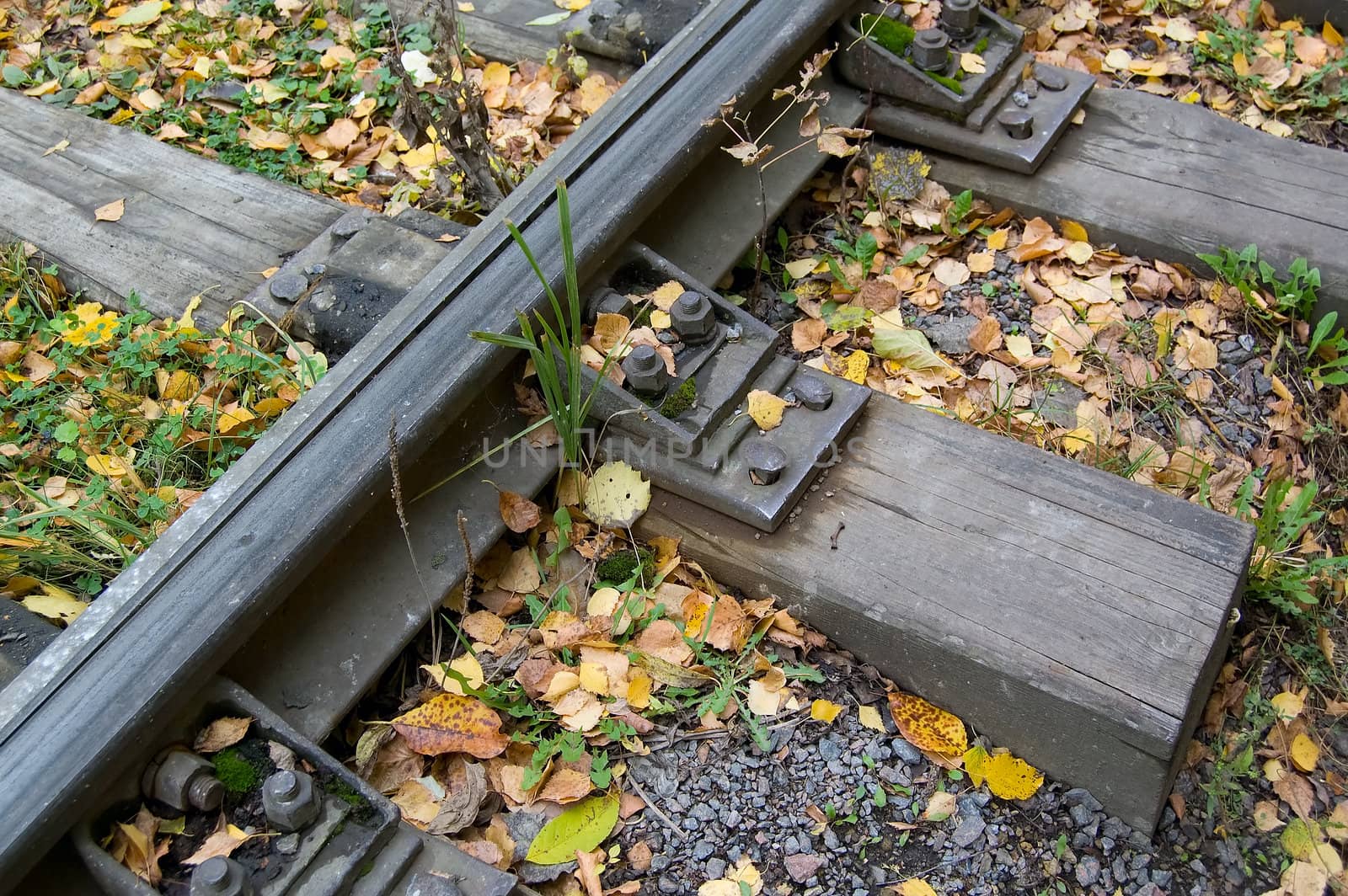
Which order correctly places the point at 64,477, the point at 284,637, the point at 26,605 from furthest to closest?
the point at 64,477
the point at 26,605
the point at 284,637

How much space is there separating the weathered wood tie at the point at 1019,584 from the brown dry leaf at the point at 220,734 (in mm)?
878

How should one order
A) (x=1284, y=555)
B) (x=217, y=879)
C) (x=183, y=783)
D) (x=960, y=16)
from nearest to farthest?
(x=217, y=879) → (x=183, y=783) → (x=1284, y=555) → (x=960, y=16)

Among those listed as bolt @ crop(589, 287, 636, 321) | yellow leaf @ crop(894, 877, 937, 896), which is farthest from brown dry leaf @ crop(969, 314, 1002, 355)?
yellow leaf @ crop(894, 877, 937, 896)

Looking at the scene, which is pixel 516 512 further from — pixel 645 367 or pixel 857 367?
pixel 857 367

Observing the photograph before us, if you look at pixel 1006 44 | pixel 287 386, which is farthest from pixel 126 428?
pixel 1006 44

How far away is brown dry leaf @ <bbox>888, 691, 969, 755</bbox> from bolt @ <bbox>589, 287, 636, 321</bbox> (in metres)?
0.94

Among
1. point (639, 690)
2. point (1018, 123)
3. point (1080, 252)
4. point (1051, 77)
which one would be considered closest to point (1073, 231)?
point (1080, 252)

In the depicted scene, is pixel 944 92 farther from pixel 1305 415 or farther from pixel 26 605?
pixel 26 605

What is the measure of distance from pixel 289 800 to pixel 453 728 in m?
0.38

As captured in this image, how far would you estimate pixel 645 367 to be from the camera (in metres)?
2.17

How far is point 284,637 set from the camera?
1969 mm

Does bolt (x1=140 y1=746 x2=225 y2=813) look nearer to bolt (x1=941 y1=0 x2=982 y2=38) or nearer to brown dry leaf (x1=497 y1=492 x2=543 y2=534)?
brown dry leaf (x1=497 y1=492 x2=543 y2=534)

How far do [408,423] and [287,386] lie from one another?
73 cm

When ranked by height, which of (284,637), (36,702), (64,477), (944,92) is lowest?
(64,477)
